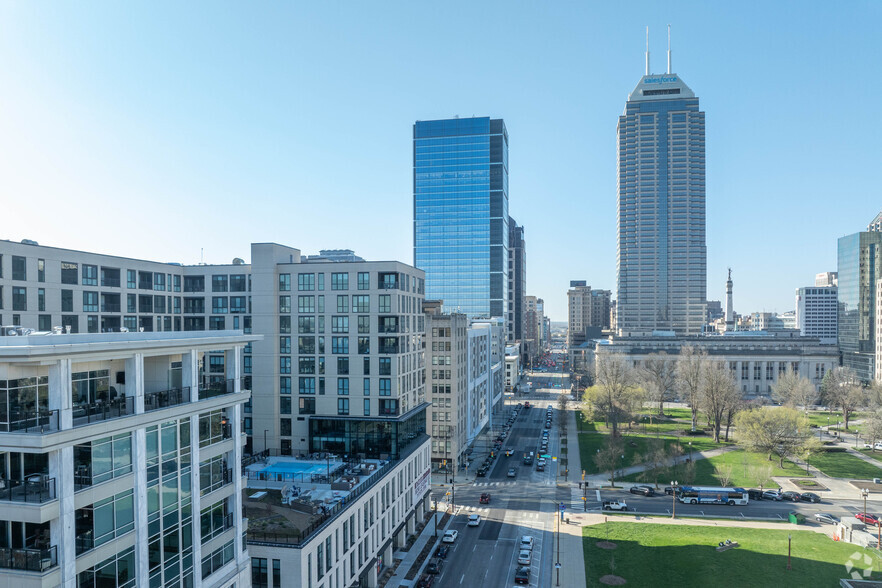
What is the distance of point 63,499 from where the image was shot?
23.0m

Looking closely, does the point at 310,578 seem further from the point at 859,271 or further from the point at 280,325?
the point at 859,271

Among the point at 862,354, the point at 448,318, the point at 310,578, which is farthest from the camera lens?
the point at 862,354

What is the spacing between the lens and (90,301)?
192 ft

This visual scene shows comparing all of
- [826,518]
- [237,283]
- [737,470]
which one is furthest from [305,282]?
[737,470]

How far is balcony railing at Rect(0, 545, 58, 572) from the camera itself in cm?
2255

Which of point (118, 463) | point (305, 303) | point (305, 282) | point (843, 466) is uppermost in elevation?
point (305, 282)

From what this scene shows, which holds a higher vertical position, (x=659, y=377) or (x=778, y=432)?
(x=659, y=377)

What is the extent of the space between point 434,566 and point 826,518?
47.5 meters

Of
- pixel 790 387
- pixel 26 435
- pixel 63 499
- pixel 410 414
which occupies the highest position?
pixel 26 435

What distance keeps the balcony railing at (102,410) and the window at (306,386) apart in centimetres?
3684

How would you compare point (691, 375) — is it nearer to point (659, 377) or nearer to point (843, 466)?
point (659, 377)

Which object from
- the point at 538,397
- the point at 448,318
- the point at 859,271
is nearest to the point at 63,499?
the point at 448,318

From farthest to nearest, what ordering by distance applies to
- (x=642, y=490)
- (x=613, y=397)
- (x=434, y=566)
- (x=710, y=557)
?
(x=613, y=397), (x=642, y=490), (x=710, y=557), (x=434, y=566)

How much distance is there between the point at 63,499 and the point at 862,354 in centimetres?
21242
